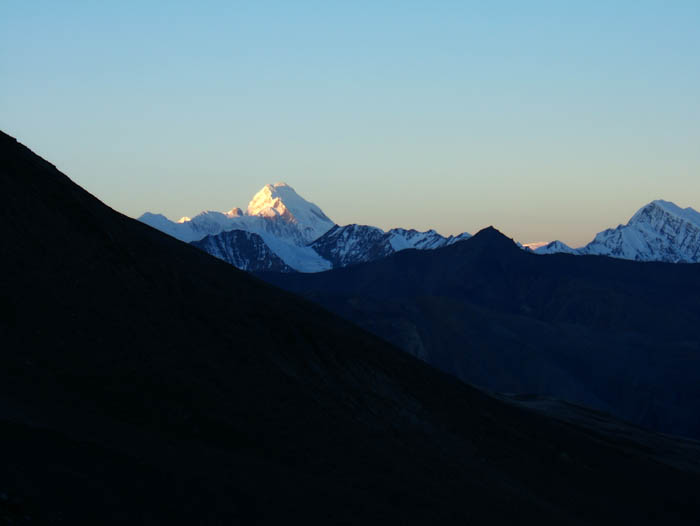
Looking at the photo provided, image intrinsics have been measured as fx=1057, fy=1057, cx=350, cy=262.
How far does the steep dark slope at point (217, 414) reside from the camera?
2872cm

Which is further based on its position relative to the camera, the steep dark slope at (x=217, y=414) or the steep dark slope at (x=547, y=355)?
the steep dark slope at (x=547, y=355)

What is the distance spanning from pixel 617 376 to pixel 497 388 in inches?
1016

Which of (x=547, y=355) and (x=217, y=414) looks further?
(x=547, y=355)

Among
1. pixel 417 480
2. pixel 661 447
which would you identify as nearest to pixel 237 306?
pixel 417 480

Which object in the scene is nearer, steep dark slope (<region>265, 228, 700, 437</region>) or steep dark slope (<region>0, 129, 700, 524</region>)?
steep dark slope (<region>0, 129, 700, 524</region>)

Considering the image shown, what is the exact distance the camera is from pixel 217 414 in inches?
1554

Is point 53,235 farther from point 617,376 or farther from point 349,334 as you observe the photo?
point 617,376

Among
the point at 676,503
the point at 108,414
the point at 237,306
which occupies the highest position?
the point at 237,306

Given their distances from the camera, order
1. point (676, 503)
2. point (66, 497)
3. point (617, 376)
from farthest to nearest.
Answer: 1. point (617, 376)
2. point (676, 503)
3. point (66, 497)

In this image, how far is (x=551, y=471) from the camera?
5634 centimetres

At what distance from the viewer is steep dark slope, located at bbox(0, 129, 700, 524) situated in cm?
2872

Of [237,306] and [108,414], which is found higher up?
[237,306]

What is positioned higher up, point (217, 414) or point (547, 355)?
point (547, 355)

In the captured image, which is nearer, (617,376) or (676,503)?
(676,503)
